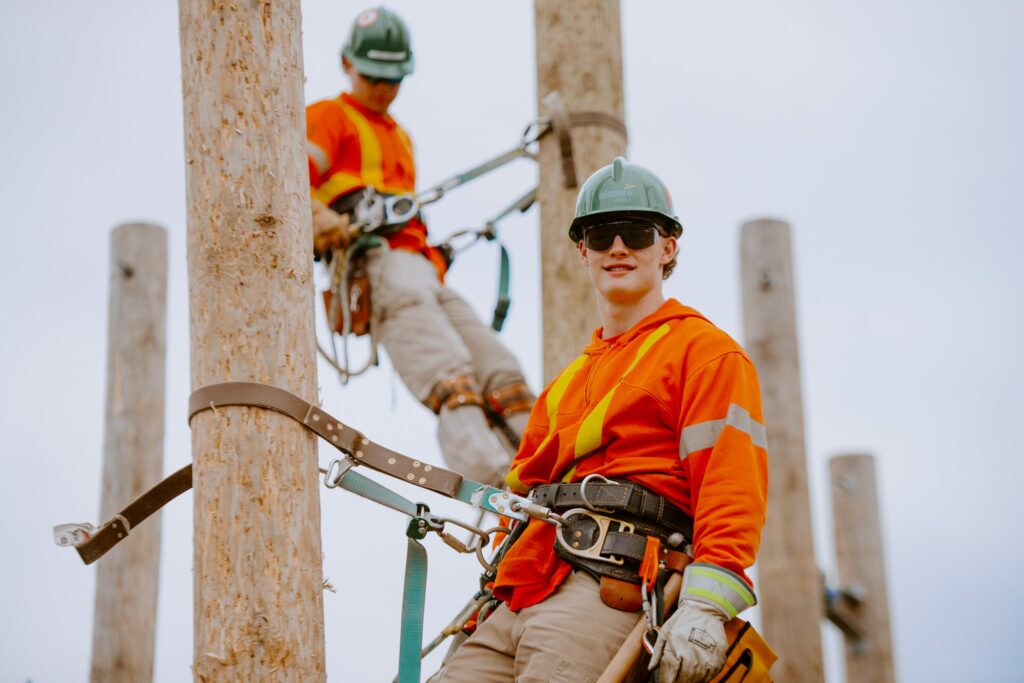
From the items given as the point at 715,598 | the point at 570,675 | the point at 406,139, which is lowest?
the point at 570,675

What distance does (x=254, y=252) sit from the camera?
3424 mm

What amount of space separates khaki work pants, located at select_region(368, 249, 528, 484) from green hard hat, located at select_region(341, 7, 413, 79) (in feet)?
2.54

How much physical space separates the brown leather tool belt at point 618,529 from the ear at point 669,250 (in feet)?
2.16

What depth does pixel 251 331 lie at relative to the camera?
338cm

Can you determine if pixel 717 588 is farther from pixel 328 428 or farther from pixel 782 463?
pixel 782 463

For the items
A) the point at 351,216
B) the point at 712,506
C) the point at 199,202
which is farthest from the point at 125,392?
the point at 712,506

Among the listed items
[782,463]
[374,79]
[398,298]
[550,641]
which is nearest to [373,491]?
[550,641]

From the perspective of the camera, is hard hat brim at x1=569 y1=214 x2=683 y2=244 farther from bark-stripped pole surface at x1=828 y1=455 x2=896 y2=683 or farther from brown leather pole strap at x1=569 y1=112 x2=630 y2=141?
bark-stripped pole surface at x1=828 y1=455 x2=896 y2=683

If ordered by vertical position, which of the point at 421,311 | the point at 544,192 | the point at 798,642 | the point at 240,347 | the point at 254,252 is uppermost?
the point at 544,192

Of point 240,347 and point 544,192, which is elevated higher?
point 544,192

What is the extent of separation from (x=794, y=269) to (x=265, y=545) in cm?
491

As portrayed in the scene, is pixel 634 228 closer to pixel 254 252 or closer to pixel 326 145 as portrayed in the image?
pixel 254 252

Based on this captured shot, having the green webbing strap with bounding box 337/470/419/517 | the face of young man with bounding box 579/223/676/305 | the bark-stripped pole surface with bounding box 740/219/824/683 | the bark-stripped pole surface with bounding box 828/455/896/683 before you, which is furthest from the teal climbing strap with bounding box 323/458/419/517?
the bark-stripped pole surface with bounding box 828/455/896/683

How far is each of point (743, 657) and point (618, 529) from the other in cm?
39
